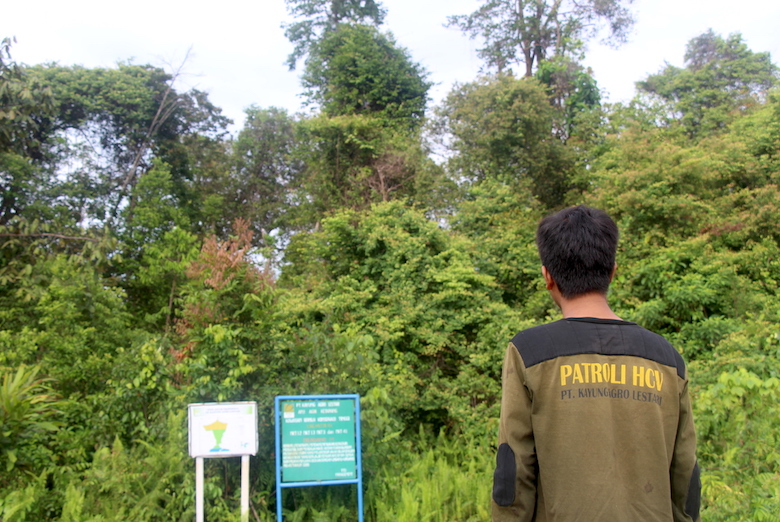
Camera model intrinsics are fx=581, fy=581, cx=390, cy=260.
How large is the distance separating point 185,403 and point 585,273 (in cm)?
366

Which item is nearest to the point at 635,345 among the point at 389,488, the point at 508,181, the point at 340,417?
the point at 340,417

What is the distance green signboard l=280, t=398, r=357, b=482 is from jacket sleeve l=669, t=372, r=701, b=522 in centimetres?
295

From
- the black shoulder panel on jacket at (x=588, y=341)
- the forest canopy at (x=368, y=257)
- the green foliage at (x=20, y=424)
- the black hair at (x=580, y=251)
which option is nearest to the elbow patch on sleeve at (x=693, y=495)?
the black shoulder panel on jacket at (x=588, y=341)

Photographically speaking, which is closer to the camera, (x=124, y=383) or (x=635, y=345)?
(x=635, y=345)

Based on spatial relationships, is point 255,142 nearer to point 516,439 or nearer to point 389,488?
point 389,488

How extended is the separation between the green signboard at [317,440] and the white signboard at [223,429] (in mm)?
269

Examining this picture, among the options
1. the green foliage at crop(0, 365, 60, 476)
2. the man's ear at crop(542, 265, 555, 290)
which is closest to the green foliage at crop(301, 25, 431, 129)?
the green foliage at crop(0, 365, 60, 476)

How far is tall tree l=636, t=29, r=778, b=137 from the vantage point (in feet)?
53.1

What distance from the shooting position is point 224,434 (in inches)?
163

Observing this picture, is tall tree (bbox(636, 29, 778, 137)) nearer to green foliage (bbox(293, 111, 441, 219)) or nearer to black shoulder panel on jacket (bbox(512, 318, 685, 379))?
green foliage (bbox(293, 111, 441, 219))

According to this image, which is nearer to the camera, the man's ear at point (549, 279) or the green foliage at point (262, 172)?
the man's ear at point (549, 279)

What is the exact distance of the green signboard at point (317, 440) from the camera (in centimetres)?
430

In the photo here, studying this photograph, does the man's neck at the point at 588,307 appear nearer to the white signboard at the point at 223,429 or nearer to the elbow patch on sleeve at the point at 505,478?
the elbow patch on sleeve at the point at 505,478

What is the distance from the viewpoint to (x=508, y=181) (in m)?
13.9
